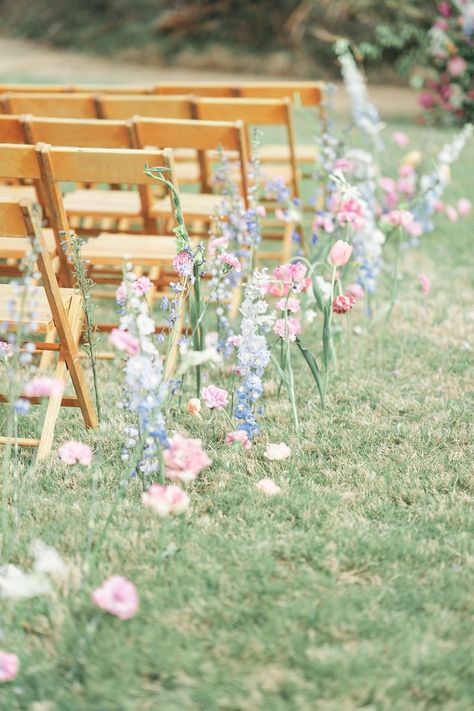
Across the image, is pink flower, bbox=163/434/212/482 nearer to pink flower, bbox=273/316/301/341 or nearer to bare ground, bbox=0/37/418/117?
pink flower, bbox=273/316/301/341

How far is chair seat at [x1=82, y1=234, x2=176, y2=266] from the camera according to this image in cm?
372

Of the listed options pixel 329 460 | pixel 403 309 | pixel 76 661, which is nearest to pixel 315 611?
pixel 76 661

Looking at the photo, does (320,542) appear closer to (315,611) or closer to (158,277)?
(315,611)

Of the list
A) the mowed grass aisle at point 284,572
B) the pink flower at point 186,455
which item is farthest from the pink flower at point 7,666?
the pink flower at point 186,455

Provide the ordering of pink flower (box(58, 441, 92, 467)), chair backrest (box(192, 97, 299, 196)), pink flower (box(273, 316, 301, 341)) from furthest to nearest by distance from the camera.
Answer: chair backrest (box(192, 97, 299, 196)), pink flower (box(273, 316, 301, 341)), pink flower (box(58, 441, 92, 467))

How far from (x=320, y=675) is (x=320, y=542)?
1.78ft

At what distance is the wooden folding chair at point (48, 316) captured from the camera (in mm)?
2727

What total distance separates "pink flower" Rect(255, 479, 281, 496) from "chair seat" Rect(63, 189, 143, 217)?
201 cm

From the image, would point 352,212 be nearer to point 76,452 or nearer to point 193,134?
point 193,134

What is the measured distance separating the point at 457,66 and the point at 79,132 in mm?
5741

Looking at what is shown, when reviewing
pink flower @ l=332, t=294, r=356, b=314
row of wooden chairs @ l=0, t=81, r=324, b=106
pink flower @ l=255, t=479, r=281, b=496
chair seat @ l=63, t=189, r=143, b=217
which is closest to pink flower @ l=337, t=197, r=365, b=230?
pink flower @ l=332, t=294, r=356, b=314

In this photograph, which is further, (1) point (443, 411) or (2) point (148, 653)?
(1) point (443, 411)

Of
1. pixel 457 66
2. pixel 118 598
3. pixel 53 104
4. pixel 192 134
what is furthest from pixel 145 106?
pixel 457 66

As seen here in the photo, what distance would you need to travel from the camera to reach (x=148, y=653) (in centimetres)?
210
